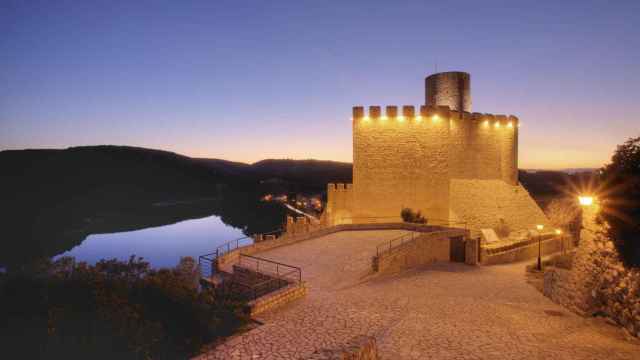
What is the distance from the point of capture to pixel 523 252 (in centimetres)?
2083

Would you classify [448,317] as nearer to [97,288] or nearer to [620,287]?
[620,287]

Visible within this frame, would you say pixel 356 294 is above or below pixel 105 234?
above

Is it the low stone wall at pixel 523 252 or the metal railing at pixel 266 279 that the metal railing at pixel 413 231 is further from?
the metal railing at pixel 266 279

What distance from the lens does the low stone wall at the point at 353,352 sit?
519cm

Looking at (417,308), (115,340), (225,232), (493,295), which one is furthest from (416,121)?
(225,232)

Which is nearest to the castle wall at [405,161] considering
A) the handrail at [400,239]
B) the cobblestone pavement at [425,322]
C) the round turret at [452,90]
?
the round turret at [452,90]

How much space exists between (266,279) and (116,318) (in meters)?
3.91

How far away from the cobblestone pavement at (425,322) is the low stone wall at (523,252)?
5389 mm

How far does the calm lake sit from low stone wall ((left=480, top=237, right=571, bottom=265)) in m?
36.0

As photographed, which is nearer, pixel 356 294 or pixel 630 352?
pixel 630 352

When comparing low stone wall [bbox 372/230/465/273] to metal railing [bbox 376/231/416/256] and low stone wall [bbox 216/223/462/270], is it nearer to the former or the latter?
metal railing [bbox 376/231/416/256]

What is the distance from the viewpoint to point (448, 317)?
28.9ft

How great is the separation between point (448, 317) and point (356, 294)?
2.52 meters

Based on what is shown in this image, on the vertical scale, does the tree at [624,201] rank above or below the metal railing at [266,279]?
above
